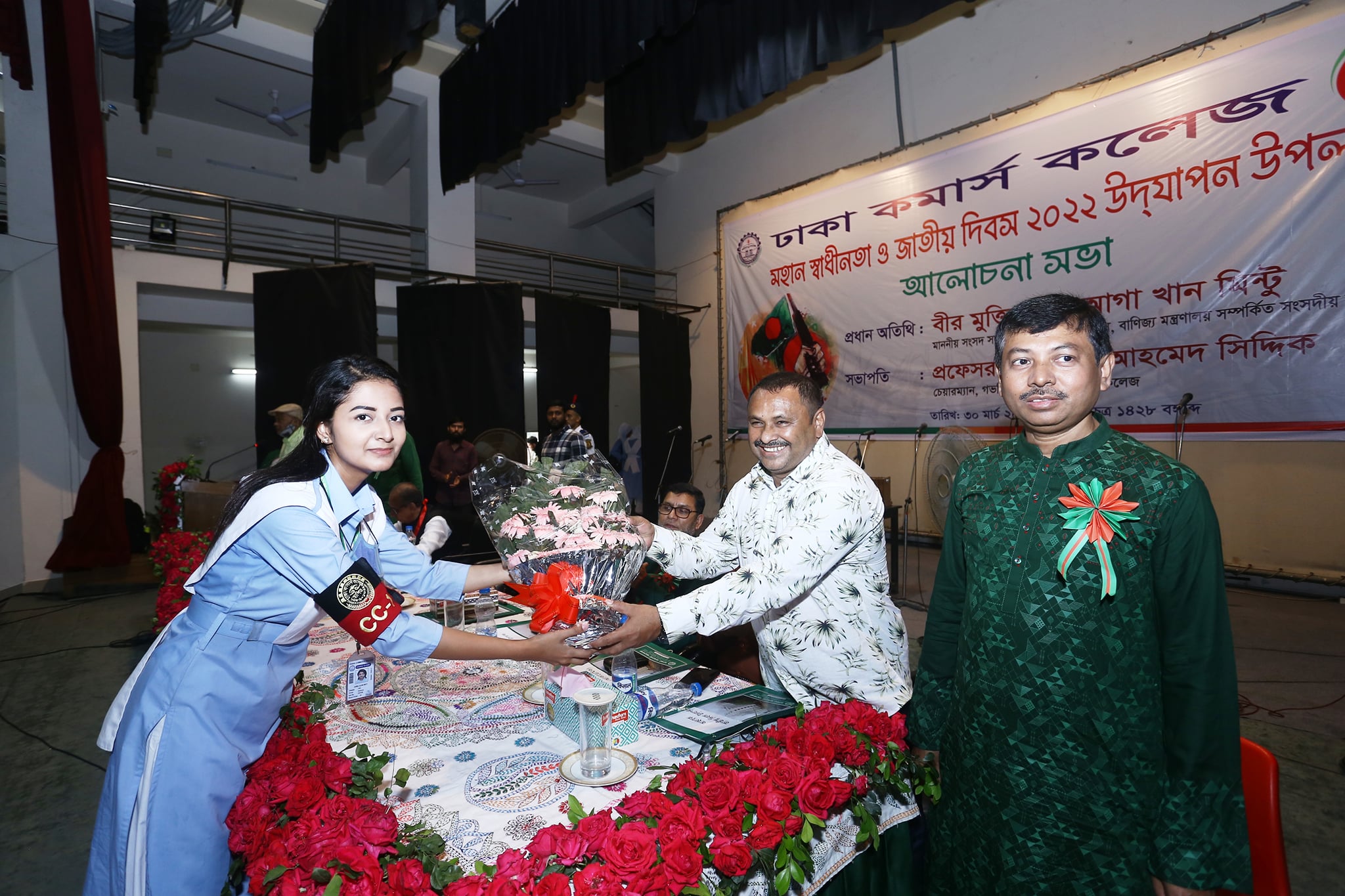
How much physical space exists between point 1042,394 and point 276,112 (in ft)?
34.8

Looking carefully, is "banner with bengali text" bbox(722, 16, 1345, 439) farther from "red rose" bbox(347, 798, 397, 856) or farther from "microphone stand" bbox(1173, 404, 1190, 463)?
"red rose" bbox(347, 798, 397, 856)

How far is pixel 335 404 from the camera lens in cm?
133

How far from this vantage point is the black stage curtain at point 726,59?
4.86 m

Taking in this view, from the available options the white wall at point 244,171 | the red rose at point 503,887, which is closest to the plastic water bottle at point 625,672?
the red rose at point 503,887

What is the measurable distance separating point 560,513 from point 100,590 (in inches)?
248

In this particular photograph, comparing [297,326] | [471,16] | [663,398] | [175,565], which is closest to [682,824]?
[175,565]

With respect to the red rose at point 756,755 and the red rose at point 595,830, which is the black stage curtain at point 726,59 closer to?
the red rose at point 756,755

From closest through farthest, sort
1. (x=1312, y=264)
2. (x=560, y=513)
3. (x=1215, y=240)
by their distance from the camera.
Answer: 1. (x=560, y=513)
2. (x=1312, y=264)
3. (x=1215, y=240)

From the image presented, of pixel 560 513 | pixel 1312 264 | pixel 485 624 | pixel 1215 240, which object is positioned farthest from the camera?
pixel 1215 240

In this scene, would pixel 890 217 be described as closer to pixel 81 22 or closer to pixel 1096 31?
pixel 1096 31

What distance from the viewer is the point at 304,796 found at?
1.03 m

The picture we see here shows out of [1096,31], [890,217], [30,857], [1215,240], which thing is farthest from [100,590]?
[1096,31]

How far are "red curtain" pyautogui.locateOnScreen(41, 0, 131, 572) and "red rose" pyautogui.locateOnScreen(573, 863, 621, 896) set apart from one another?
23.1 ft

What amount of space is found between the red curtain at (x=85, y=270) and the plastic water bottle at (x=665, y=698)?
6.61 meters
